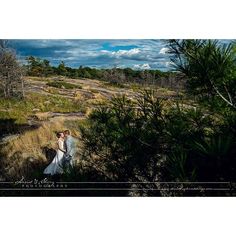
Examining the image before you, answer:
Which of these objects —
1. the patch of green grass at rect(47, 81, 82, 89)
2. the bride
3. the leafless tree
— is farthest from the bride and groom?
the leafless tree

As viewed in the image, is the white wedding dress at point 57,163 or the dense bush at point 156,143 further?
the white wedding dress at point 57,163

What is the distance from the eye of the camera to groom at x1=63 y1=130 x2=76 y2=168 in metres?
5.01

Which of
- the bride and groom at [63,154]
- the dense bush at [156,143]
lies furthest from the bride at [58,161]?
the dense bush at [156,143]

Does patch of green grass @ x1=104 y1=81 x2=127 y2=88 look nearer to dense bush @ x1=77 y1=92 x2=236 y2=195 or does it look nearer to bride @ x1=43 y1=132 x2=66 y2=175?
dense bush @ x1=77 y1=92 x2=236 y2=195

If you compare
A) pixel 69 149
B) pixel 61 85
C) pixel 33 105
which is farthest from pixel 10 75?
pixel 69 149

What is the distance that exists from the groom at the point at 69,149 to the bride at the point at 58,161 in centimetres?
4

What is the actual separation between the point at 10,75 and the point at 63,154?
87 centimetres

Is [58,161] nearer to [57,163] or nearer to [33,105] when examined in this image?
[57,163]

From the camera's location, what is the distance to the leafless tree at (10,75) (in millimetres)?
5043

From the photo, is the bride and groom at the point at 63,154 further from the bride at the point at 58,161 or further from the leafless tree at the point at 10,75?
the leafless tree at the point at 10,75

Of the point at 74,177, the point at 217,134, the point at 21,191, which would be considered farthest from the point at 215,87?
the point at 21,191

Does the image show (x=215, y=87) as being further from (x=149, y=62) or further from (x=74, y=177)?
(x=74, y=177)

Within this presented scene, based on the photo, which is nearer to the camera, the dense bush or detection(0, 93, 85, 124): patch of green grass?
the dense bush

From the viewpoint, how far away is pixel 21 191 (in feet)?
16.6
